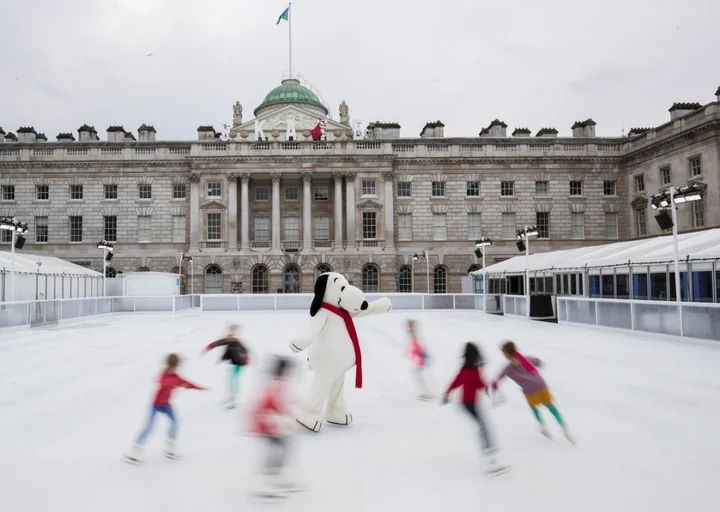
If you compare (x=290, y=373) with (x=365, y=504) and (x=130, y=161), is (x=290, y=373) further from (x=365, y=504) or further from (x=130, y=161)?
(x=130, y=161)

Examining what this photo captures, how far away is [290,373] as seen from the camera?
190 inches

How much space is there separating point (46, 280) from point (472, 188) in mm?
33135

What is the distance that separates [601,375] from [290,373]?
Answer: 26.2 feet

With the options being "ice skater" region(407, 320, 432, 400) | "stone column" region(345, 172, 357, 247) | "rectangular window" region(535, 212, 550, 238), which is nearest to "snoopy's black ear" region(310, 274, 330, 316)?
"ice skater" region(407, 320, 432, 400)

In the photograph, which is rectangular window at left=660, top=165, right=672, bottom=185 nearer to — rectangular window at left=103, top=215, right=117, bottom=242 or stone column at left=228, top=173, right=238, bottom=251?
stone column at left=228, top=173, right=238, bottom=251

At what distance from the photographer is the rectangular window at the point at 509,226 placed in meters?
46.3

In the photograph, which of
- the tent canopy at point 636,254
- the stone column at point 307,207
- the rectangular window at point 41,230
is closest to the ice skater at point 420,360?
the tent canopy at point 636,254

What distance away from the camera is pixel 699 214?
3644 cm

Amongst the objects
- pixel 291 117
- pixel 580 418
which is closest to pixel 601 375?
pixel 580 418

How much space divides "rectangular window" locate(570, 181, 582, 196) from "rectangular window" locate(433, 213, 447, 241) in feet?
38.0

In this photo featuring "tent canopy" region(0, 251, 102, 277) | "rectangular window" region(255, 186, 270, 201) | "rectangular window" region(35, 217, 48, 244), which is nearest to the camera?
"tent canopy" region(0, 251, 102, 277)

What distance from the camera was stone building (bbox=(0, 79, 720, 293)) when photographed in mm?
44719

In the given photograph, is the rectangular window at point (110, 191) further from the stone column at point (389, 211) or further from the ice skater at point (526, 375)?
the ice skater at point (526, 375)

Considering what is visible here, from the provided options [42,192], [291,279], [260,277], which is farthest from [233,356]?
[42,192]
